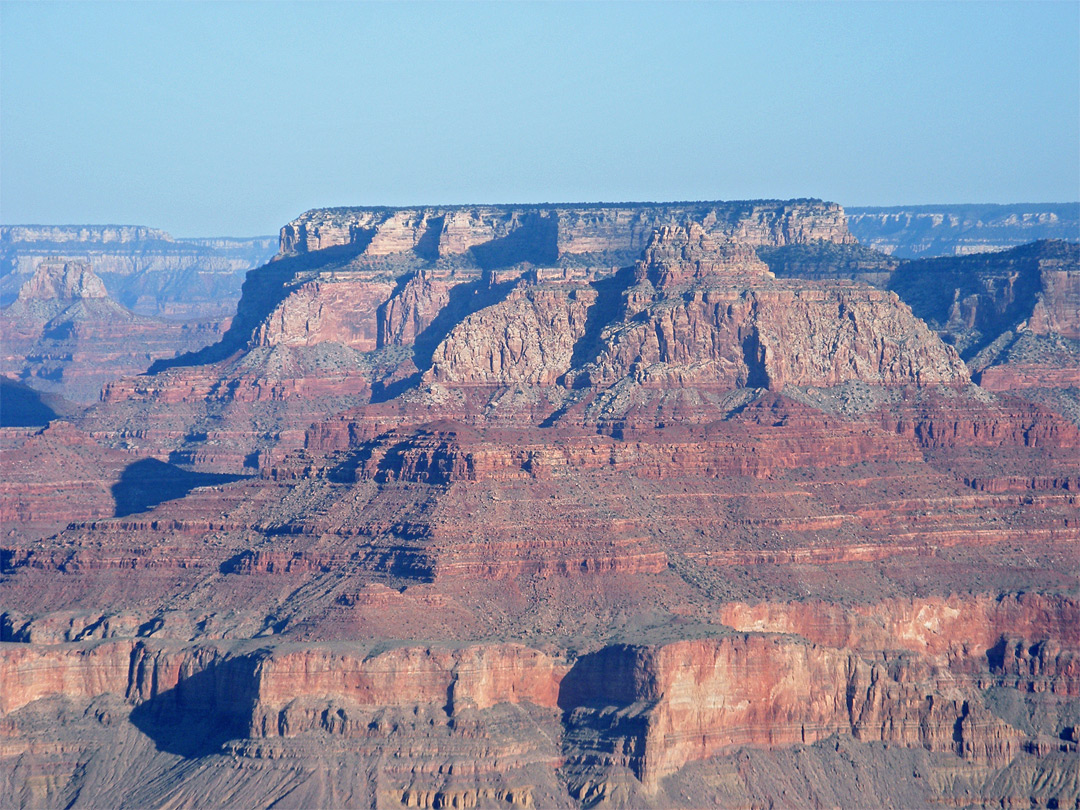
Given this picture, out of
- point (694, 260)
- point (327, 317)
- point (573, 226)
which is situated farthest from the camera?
point (573, 226)

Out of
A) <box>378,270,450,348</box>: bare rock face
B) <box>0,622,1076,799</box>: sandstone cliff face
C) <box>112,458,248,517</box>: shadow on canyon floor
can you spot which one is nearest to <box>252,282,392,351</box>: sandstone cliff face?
<box>378,270,450,348</box>: bare rock face

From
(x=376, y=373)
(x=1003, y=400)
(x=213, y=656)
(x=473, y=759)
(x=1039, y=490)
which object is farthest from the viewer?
(x=376, y=373)

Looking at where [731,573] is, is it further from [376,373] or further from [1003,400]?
[376,373]

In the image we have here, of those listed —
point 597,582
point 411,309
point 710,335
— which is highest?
point 411,309

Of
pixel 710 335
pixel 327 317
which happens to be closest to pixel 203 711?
pixel 710 335

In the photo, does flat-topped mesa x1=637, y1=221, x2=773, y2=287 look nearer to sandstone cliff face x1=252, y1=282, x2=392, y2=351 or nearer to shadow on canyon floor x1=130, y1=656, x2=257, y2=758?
sandstone cliff face x1=252, y1=282, x2=392, y2=351

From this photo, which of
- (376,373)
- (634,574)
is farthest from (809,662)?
(376,373)

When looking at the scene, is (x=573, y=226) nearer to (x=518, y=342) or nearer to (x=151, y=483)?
(x=518, y=342)
